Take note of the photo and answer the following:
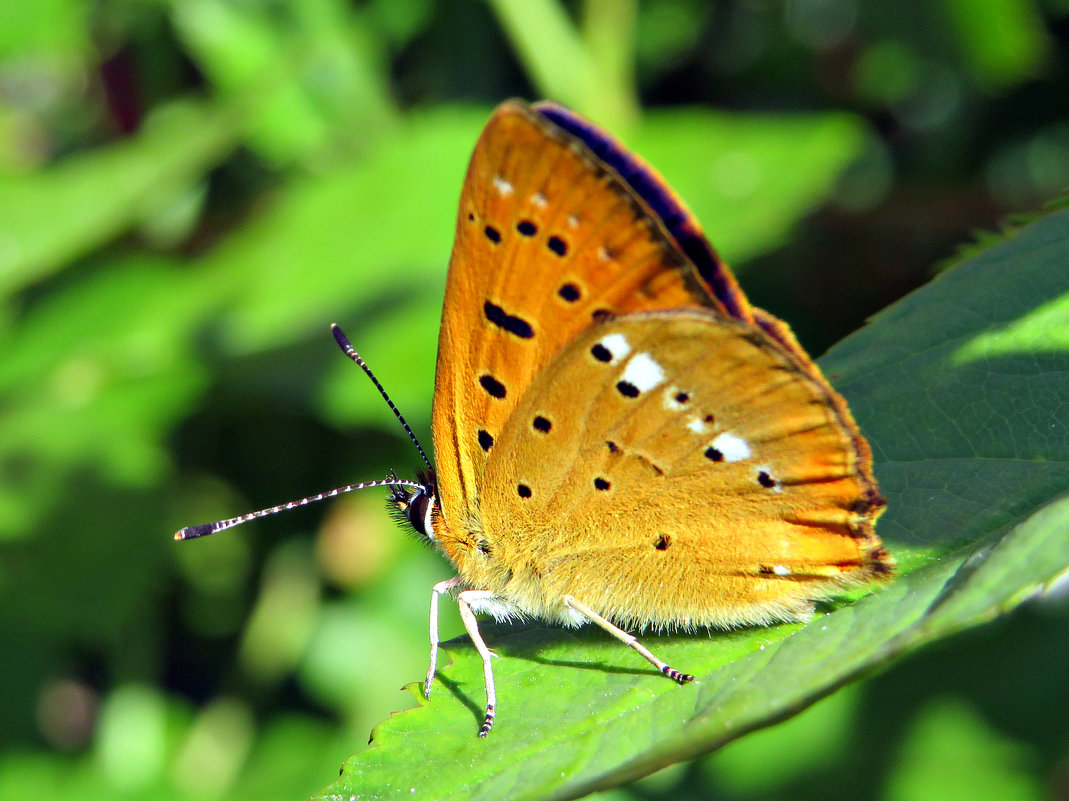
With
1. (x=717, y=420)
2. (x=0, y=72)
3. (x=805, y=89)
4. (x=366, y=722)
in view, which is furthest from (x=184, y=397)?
(x=805, y=89)

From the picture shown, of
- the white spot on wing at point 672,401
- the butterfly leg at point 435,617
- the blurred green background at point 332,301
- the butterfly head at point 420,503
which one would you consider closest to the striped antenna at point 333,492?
the butterfly head at point 420,503

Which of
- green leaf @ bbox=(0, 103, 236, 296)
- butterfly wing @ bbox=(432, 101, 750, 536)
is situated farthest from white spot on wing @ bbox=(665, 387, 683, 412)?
green leaf @ bbox=(0, 103, 236, 296)

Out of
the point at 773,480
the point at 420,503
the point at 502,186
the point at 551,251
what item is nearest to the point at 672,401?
the point at 773,480

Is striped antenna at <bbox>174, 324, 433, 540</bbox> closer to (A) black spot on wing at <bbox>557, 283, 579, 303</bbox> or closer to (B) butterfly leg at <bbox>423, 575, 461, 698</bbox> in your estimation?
(B) butterfly leg at <bbox>423, 575, 461, 698</bbox>

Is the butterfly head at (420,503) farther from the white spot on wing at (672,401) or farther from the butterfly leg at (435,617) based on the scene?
the white spot on wing at (672,401)

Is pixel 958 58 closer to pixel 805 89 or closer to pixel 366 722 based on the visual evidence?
pixel 805 89

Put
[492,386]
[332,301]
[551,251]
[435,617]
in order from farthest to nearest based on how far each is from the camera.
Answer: [332,301] < [435,617] < [492,386] < [551,251]

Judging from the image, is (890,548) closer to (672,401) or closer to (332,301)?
(672,401)
